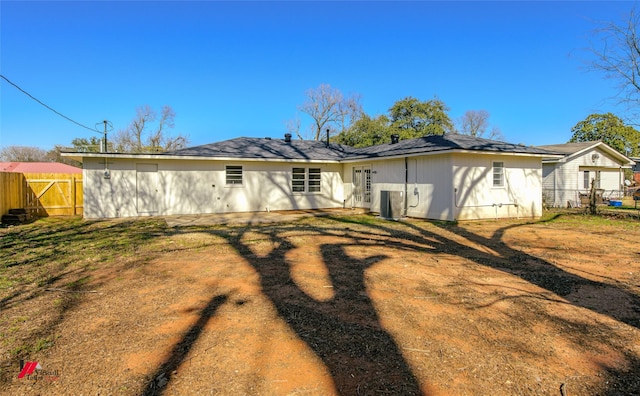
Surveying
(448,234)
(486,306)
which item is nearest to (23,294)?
(486,306)

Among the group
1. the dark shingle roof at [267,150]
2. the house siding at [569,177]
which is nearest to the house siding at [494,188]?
the dark shingle roof at [267,150]

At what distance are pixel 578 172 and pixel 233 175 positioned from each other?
19.3 metres

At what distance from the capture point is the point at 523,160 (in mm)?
14297

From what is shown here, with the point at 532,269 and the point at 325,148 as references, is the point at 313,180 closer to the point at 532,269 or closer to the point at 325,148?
the point at 325,148

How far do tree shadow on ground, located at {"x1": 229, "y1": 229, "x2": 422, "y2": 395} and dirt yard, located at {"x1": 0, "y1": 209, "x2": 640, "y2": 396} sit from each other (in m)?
0.02

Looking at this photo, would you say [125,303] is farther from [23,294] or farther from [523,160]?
[523,160]

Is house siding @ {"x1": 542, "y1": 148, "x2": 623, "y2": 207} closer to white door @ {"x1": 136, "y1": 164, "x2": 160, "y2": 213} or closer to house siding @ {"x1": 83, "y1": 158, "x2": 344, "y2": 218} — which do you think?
house siding @ {"x1": 83, "y1": 158, "x2": 344, "y2": 218}

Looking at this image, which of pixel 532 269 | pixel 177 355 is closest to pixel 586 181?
pixel 532 269

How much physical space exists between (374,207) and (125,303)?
1219 cm

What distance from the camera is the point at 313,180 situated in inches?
700

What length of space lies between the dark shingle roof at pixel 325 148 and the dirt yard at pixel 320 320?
20.5 ft

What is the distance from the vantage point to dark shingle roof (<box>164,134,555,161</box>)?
13531 millimetres

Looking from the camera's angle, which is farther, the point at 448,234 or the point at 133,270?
the point at 448,234

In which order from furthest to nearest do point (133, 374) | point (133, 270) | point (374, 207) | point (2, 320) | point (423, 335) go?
point (374, 207)
point (133, 270)
point (2, 320)
point (423, 335)
point (133, 374)
